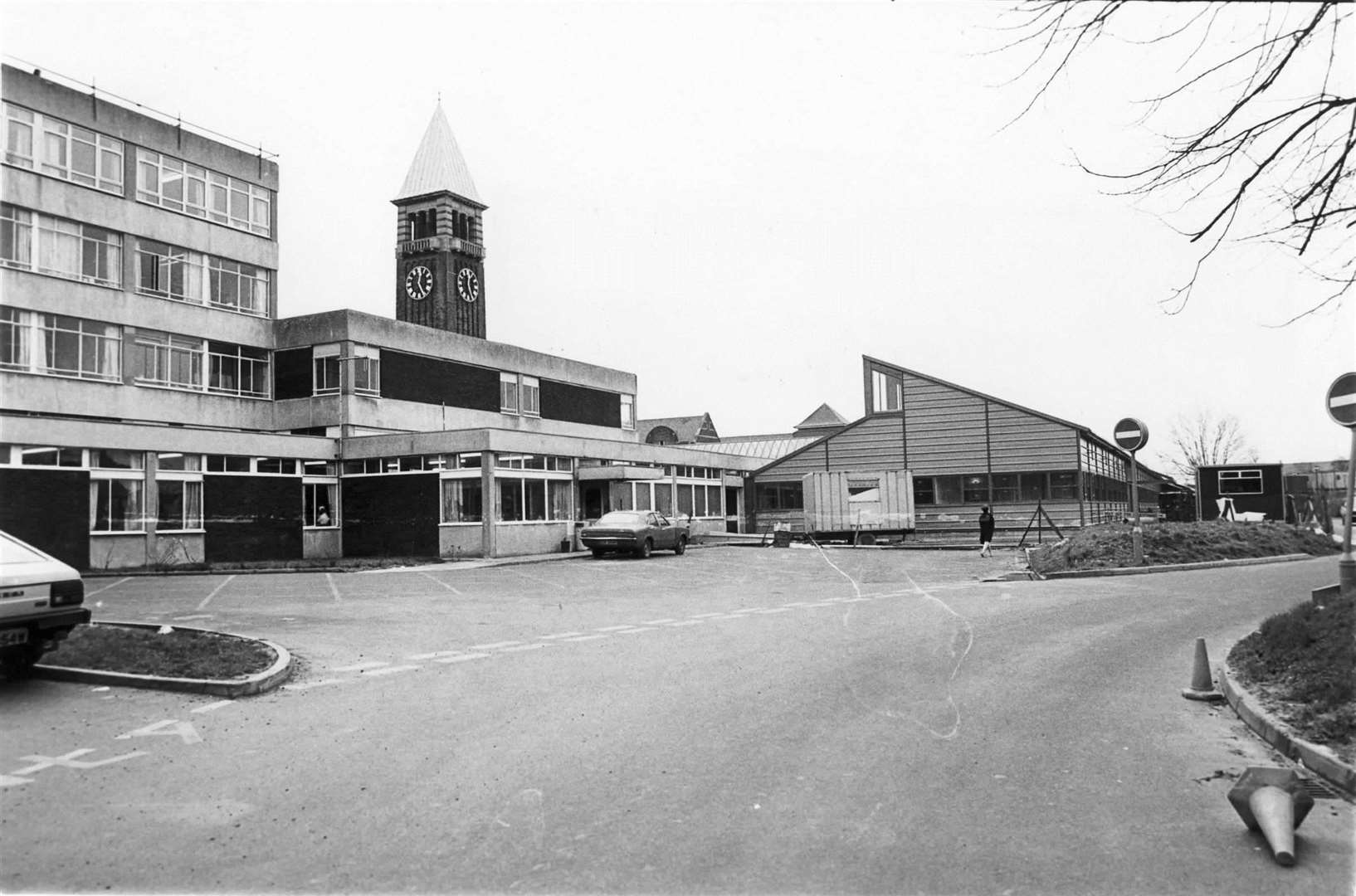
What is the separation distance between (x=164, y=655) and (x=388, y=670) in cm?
231

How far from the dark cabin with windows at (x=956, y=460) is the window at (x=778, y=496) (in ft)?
0.13

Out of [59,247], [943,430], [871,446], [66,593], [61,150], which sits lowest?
[66,593]

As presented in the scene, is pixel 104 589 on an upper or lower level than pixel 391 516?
lower

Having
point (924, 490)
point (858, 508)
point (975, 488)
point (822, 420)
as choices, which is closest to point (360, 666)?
point (858, 508)

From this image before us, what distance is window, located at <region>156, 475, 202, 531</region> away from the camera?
101 ft

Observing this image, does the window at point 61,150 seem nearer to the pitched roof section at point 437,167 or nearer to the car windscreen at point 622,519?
the car windscreen at point 622,519

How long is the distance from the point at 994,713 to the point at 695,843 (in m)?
3.91

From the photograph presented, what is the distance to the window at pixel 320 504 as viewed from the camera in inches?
1443

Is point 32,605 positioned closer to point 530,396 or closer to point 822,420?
point 530,396

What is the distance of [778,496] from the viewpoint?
50.9 m

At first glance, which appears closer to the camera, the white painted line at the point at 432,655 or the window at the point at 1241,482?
the white painted line at the point at 432,655

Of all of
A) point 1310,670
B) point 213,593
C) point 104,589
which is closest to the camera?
point 1310,670

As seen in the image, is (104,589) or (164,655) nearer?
(164,655)

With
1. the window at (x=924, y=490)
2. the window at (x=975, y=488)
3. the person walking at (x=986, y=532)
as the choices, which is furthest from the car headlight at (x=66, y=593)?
the window at (x=975, y=488)
